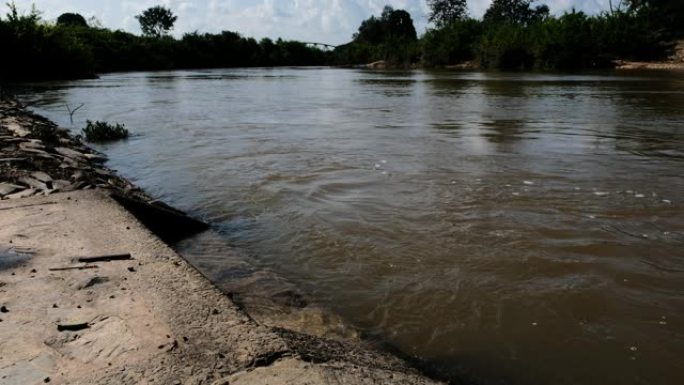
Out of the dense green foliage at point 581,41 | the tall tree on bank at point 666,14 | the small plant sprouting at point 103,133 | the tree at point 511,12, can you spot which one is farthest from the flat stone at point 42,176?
the tree at point 511,12

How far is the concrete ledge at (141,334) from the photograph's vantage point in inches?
85.8

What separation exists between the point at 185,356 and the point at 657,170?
21.9 ft

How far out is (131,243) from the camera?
12.3 ft

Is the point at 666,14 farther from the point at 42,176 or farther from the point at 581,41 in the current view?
the point at 42,176

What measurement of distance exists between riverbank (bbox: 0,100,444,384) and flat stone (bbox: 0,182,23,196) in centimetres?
106

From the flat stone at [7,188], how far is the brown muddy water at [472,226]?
1.59 metres

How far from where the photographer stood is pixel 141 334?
8.15 ft

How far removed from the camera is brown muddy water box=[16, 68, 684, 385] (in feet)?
9.91

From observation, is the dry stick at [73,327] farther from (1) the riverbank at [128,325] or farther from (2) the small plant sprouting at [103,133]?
(2) the small plant sprouting at [103,133]

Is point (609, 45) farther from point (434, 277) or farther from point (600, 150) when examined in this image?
point (434, 277)

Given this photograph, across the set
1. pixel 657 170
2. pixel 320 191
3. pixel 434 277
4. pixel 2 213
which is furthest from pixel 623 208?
pixel 2 213

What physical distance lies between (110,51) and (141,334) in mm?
59621

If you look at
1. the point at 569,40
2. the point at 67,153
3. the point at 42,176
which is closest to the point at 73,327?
the point at 42,176

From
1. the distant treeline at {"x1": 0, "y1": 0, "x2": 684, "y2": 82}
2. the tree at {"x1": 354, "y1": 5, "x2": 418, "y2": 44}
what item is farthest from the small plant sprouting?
the tree at {"x1": 354, "y1": 5, "x2": 418, "y2": 44}
